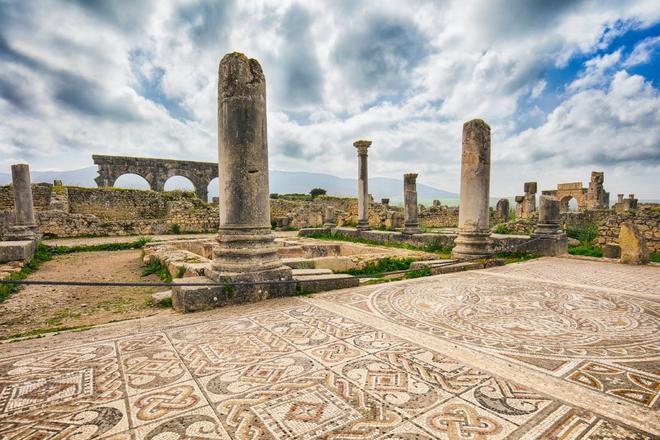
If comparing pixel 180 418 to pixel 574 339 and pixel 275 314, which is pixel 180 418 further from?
pixel 574 339

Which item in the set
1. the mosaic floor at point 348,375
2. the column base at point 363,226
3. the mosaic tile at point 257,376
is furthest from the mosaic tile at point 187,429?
the column base at point 363,226

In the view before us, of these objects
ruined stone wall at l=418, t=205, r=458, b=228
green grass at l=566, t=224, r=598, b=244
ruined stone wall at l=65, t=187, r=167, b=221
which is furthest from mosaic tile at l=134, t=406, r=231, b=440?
ruined stone wall at l=418, t=205, r=458, b=228

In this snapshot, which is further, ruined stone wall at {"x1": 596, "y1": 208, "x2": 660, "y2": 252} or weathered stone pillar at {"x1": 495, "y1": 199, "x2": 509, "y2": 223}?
weathered stone pillar at {"x1": 495, "y1": 199, "x2": 509, "y2": 223}

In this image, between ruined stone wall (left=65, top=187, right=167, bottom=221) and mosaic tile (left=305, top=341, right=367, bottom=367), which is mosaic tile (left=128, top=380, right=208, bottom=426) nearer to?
mosaic tile (left=305, top=341, right=367, bottom=367)

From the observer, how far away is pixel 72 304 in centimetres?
554

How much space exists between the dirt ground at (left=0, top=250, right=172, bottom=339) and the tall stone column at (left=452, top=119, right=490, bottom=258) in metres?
6.92

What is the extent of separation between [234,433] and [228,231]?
3453 mm

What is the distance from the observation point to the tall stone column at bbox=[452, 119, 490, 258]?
8.23 meters

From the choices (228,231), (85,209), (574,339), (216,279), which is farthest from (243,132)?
(85,209)

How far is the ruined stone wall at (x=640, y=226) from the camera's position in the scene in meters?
10.6

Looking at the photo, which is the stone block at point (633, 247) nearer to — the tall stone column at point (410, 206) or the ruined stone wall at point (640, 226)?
the ruined stone wall at point (640, 226)

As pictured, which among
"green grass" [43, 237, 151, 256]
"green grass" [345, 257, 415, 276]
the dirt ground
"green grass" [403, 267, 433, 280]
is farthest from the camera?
"green grass" [43, 237, 151, 256]

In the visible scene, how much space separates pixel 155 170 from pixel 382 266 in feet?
90.1

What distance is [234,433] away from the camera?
178cm
